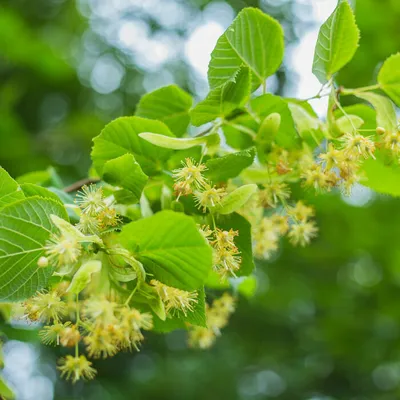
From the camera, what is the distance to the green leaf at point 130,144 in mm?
1039

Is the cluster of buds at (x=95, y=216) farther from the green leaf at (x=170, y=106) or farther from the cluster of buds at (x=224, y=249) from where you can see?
the green leaf at (x=170, y=106)

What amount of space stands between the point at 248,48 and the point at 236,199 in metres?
0.34

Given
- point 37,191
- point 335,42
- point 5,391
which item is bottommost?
point 5,391

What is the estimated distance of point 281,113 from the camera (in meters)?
1.12

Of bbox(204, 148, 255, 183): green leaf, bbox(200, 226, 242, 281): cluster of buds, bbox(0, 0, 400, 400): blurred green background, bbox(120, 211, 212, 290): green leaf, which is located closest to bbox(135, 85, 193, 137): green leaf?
bbox(204, 148, 255, 183): green leaf

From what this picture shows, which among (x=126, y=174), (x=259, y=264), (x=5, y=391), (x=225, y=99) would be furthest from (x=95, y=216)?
(x=259, y=264)

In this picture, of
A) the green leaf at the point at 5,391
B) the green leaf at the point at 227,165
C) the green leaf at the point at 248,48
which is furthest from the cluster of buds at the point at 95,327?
the green leaf at the point at 248,48

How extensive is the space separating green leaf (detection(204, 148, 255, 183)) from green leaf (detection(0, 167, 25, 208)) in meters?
0.33

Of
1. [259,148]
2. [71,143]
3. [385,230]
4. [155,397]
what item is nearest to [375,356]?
[385,230]

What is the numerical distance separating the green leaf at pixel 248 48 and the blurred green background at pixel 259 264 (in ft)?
8.84

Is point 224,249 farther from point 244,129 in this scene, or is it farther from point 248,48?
point 248,48

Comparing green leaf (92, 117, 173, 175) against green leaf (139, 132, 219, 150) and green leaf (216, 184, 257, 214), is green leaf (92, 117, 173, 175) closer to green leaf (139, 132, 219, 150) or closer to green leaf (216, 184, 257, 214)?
green leaf (139, 132, 219, 150)

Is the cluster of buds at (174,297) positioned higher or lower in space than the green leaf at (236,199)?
lower

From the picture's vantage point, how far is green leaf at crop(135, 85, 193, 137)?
49.3 inches
